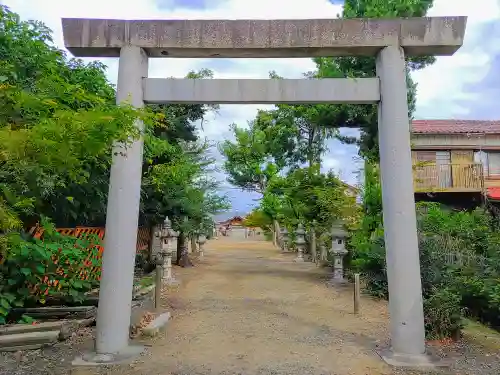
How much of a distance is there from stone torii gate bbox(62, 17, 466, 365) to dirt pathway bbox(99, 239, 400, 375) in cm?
66

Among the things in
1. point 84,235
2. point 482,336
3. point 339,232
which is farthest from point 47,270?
point 339,232

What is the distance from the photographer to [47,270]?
6.59 metres

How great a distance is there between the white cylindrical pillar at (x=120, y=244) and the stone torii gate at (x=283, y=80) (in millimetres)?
13

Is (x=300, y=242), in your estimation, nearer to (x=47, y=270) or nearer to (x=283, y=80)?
(x=47, y=270)

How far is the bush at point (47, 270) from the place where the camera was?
6.11 meters

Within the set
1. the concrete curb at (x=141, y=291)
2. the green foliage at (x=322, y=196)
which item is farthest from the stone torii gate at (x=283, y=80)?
the green foliage at (x=322, y=196)

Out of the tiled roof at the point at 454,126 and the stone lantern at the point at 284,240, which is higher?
the tiled roof at the point at 454,126

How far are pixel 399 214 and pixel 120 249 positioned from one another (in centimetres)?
355

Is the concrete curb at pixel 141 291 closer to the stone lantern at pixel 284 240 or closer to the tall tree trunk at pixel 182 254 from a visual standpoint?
the tall tree trunk at pixel 182 254

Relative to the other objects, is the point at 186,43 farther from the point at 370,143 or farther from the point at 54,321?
the point at 370,143

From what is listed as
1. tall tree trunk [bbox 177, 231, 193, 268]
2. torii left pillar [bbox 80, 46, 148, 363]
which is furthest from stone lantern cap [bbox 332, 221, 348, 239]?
torii left pillar [bbox 80, 46, 148, 363]

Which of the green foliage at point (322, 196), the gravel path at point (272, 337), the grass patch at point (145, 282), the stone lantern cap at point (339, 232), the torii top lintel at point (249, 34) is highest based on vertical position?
the torii top lintel at point (249, 34)

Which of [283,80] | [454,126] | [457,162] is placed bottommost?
[283,80]

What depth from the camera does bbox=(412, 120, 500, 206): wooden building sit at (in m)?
16.9
